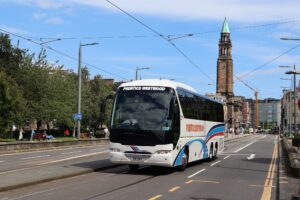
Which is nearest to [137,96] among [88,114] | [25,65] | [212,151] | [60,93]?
[212,151]

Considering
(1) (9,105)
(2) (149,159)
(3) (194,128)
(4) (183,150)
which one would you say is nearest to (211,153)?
(3) (194,128)

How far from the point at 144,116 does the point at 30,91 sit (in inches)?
1636

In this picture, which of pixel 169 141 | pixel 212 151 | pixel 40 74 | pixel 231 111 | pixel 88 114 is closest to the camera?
pixel 169 141

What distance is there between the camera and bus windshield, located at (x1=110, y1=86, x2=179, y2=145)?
1798 cm

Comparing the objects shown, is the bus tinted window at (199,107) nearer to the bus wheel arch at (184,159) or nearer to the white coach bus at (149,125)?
the white coach bus at (149,125)

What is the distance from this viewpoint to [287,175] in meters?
18.8

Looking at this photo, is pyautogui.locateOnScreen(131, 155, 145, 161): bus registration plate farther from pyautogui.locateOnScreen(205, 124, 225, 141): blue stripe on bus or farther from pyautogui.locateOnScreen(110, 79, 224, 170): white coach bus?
pyautogui.locateOnScreen(205, 124, 225, 141): blue stripe on bus

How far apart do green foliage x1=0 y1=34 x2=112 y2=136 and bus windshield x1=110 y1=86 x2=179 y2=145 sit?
111ft

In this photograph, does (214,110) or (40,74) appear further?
(40,74)

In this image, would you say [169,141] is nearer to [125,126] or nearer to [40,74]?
[125,126]

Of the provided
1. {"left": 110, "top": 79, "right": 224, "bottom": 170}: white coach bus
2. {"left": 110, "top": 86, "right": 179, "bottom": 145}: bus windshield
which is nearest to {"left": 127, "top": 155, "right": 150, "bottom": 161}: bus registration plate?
{"left": 110, "top": 79, "right": 224, "bottom": 170}: white coach bus

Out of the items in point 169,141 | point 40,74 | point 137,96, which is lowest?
point 169,141

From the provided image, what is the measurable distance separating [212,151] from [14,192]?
49.4ft

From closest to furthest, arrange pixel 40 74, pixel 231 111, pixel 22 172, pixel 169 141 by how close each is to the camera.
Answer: pixel 22 172
pixel 169 141
pixel 40 74
pixel 231 111
